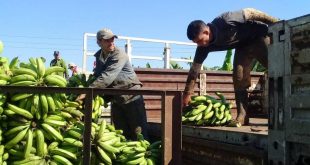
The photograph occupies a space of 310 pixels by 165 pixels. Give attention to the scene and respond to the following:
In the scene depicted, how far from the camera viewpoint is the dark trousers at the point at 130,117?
229 inches

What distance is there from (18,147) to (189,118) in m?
2.37

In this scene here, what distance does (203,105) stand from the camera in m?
5.50

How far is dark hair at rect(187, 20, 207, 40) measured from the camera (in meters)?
5.33

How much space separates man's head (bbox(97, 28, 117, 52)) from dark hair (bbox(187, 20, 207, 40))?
41.8 inches

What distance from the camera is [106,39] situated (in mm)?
5539

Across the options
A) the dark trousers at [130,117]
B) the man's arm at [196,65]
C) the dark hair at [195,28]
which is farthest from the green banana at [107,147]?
the man's arm at [196,65]

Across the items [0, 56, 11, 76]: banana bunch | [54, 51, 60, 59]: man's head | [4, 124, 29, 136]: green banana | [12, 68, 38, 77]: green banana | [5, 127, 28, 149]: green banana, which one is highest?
[54, 51, 60, 59]: man's head

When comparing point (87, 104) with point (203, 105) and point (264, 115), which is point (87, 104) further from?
point (264, 115)

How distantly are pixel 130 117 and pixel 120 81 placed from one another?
22.8 inches

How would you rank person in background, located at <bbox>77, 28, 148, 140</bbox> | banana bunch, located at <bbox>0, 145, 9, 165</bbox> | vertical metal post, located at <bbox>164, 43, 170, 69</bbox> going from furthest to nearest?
vertical metal post, located at <bbox>164, 43, 170, 69</bbox> < person in background, located at <bbox>77, 28, 148, 140</bbox> < banana bunch, located at <bbox>0, 145, 9, 165</bbox>

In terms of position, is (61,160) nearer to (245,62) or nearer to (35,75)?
(35,75)

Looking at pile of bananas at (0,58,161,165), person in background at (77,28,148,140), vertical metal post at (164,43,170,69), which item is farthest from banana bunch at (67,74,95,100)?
vertical metal post at (164,43,170,69)

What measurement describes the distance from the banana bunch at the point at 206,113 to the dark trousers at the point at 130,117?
2.19 feet

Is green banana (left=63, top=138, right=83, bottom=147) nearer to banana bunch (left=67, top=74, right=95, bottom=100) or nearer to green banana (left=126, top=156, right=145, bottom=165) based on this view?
green banana (left=126, top=156, right=145, bottom=165)
